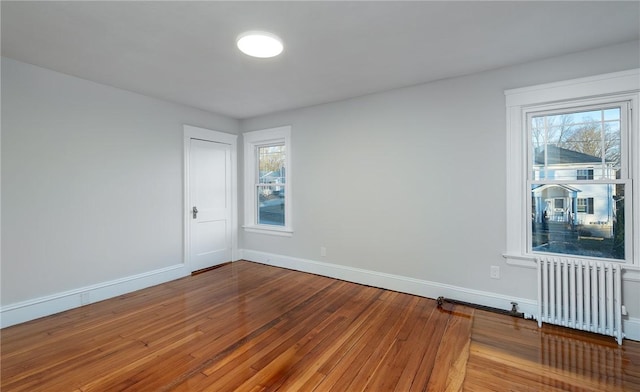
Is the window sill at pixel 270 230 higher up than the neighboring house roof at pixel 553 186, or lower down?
lower down

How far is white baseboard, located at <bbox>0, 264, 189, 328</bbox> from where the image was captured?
2.70 m

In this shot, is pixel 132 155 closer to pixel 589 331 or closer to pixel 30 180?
pixel 30 180

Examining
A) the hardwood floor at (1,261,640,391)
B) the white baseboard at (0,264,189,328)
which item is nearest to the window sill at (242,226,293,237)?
the white baseboard at (0,264,189,328)

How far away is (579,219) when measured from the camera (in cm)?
267

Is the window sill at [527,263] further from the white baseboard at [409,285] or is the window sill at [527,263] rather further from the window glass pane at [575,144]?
the window glass pane at [575,144]

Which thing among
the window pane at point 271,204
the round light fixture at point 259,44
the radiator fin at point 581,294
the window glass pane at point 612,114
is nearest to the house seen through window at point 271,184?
the window pane at point 271,204

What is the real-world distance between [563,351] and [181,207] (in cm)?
468

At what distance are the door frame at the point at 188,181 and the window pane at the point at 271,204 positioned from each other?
Answer: 451 mm

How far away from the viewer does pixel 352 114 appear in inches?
153

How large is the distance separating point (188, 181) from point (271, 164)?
1383mm

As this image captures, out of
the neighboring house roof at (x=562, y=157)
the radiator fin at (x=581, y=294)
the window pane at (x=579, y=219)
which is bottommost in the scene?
the radiator fin at (x=581, y=294)

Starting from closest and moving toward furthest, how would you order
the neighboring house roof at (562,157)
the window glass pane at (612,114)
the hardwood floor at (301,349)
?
the hardwood floor at (301,349) < the window glass pane at (612,114) < the neighboring house roof at (562,157)

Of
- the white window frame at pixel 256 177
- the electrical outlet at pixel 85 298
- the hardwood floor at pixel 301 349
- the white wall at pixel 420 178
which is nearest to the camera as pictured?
the hardwood floor at pixel 301 349

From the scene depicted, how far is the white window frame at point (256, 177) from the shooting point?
14.9 ft
